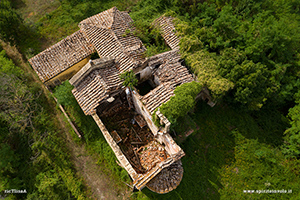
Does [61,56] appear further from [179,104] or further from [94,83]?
[179,104]

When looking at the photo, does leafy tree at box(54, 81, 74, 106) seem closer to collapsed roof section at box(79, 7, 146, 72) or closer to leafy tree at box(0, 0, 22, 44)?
collapsed roof section at box(79, 7, 146, 72)

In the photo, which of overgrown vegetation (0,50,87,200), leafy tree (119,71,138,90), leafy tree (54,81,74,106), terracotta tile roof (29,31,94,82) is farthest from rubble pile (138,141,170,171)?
terracotta tile roof (29,31,94,82)

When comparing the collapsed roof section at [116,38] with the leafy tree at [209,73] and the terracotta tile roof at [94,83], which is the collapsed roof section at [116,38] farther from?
the leafy tree at [209,73]

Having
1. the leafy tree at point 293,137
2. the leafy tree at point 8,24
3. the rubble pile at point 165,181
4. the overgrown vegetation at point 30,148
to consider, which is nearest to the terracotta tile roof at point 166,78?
the rubble pile at point 165,181

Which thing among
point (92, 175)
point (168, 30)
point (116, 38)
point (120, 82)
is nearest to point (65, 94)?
point (120, 82)

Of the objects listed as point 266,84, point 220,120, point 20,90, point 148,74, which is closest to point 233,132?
point 220,120

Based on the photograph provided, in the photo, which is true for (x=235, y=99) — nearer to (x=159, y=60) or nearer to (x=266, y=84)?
(x=266, y=84)
